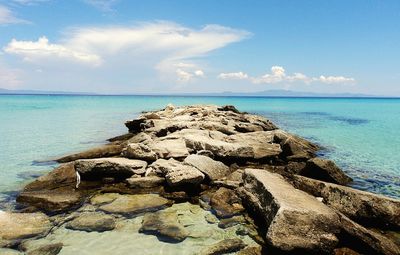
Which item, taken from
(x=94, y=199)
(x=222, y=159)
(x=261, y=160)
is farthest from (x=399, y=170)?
(x=94, y=199)

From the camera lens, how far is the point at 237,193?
9867 millimetres

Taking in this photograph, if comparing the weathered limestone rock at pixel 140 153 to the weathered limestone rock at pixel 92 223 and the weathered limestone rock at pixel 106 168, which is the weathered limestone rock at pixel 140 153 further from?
the weathered limestone rock at pixel 92 223

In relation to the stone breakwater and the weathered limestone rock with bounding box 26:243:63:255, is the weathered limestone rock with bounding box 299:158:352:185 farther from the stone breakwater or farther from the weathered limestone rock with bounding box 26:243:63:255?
the weathered limestone rock with bounding box 26:243:63:255

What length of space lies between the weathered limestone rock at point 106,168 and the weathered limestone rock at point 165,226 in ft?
9.34

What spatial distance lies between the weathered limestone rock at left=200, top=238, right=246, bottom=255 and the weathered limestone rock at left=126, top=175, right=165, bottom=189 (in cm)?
403

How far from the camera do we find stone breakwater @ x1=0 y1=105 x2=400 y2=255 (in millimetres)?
6969

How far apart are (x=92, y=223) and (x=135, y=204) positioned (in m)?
1.39

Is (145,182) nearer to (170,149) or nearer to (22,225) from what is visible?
(170,149)

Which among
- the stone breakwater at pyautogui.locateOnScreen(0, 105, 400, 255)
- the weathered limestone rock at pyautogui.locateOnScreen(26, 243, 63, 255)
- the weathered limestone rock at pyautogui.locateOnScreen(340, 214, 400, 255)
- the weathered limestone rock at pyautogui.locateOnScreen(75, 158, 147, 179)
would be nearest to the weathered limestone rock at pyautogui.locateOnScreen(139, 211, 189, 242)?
the stone breakwater at pyautogui.locateOnScreen(0, 105, 400, 255)

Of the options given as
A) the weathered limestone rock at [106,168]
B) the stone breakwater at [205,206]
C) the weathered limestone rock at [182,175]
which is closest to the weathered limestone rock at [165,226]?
the stone breakwater at [205,206]

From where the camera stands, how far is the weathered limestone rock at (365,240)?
6922 mm

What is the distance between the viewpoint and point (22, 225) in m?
8.09

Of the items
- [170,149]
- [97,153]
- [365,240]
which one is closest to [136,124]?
[97,153]

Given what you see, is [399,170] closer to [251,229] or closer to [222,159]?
[222,159]
